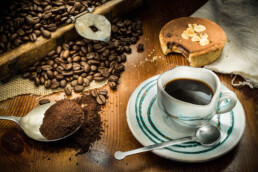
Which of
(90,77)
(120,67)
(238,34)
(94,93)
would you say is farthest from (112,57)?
(238,34)

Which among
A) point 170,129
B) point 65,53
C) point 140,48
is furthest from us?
point 140,48

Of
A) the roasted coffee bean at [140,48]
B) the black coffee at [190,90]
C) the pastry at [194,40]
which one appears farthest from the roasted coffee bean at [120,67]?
the black coffee at [190,90]

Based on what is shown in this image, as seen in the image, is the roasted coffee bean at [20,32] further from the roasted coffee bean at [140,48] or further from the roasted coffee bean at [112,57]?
the roasted coffee bean at [140,48]

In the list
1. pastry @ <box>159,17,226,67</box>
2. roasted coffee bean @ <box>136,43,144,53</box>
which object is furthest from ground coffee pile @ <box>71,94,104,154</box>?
pastry @ <box>159,17,226,67</box>

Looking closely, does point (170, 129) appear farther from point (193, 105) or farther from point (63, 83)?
point (63, 83)

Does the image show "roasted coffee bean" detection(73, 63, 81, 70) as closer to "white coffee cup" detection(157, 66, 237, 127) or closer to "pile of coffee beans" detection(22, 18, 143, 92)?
"pile of coffee beans" detection(22, 18, 143, 92)
